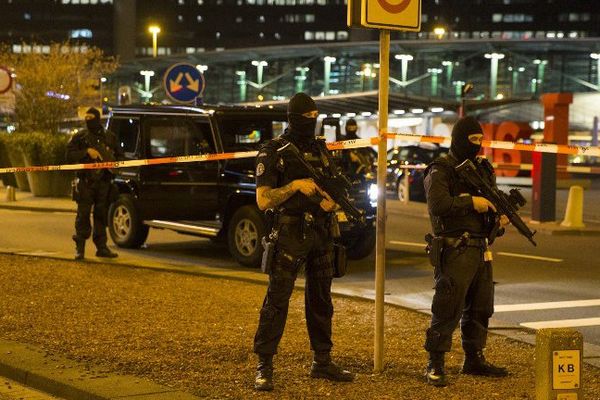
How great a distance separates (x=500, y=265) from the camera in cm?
1414

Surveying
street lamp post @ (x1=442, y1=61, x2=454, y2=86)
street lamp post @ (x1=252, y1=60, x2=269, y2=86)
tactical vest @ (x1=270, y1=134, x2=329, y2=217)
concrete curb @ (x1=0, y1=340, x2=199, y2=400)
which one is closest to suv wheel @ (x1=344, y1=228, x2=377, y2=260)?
concrete curb @ (x1=0, y1=340, x2=199, y2=400)

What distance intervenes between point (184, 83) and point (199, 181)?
14.9ft

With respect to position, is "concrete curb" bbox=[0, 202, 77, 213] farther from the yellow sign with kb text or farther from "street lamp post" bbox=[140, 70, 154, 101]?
"street lamp post" bbox=[140, 70, 154, 101]

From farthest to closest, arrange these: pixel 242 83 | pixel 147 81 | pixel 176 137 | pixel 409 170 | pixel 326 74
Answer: pixel 242 83
pixel 326 74
pixel 147 81
pixel 409 170
pixel 176 137

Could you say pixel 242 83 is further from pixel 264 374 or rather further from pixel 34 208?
pixel 264 374

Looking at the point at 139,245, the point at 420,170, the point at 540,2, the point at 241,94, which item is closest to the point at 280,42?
the point at 540,2

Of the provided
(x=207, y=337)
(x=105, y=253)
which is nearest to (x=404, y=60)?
(x=105, y=253)

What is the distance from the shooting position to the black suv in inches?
535

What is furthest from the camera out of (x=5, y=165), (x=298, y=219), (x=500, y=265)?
(x=5, y=165)

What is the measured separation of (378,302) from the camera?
23.6 ft

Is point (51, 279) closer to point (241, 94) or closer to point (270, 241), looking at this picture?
point (270, 241)

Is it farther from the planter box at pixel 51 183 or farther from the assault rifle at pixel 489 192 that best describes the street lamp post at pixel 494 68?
the assault rifle at pixel 489 192

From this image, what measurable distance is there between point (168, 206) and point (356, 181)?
8.60 feet

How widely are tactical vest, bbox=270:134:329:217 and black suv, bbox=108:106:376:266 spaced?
618 centimetres
